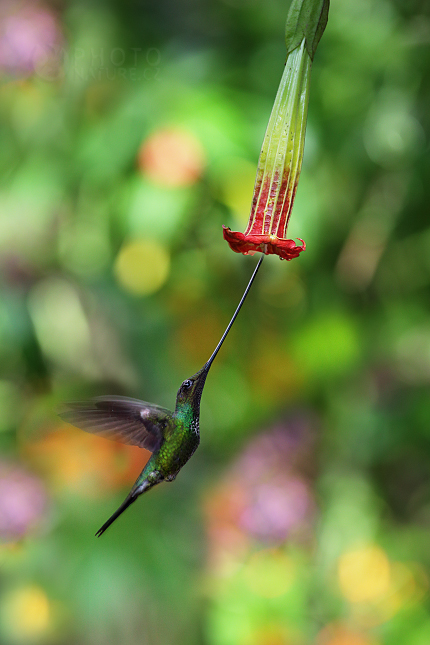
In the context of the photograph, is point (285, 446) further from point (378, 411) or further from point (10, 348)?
point (10, 348)

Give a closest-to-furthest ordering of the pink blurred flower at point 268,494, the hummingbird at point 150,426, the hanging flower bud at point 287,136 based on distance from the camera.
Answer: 1. the hanging flower bud at point 287,136
2. the hummingbird at point 150,426
3. the pink blurred flower at point 268,494

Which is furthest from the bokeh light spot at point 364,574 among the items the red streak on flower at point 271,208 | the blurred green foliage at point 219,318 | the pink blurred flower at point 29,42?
the pink blurred flower at point 29,42

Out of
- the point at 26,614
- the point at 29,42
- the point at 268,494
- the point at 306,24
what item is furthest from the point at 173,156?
the point at 26,614

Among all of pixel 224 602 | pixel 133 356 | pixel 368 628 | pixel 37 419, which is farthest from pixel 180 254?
pixel 368 628

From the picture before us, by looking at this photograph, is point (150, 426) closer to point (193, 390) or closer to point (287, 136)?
point (193, 390)

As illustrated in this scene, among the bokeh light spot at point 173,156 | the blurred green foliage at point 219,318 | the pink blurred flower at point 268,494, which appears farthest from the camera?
the pink blurred flower at point 268,494

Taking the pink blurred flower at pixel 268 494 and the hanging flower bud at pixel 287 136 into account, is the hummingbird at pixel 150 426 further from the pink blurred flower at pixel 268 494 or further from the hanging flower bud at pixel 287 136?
the pink blurred flower at pixel 268 494
